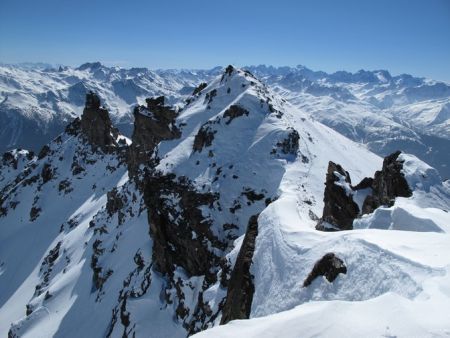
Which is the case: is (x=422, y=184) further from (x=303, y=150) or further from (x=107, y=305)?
(x=107, y=305)

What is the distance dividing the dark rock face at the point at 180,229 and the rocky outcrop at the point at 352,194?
51.1 ft

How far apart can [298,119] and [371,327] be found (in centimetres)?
6955

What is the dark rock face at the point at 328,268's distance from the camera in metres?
18.5

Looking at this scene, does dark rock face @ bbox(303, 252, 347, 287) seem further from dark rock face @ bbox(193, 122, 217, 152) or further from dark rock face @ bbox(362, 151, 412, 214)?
dark rock face @ bbox(193, 122, 217, 152)

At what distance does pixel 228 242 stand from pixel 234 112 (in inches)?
1068

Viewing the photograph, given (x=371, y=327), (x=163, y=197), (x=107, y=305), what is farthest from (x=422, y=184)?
(x=107, y=305)

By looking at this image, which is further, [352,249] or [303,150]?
[303,150]

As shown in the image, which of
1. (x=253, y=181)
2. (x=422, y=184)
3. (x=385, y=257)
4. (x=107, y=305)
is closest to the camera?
(x=385, y=257)

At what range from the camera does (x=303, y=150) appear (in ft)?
200

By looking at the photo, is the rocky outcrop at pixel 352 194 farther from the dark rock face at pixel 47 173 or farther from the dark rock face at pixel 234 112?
the dark rock face at pixel 47 173

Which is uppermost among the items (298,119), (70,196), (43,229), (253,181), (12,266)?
(298,119)

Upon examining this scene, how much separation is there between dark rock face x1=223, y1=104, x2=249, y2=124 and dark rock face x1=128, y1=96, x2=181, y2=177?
41.9 ft

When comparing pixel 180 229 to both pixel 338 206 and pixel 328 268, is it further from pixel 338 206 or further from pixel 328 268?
pixel 328 268

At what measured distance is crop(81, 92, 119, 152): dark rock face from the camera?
109 meters
